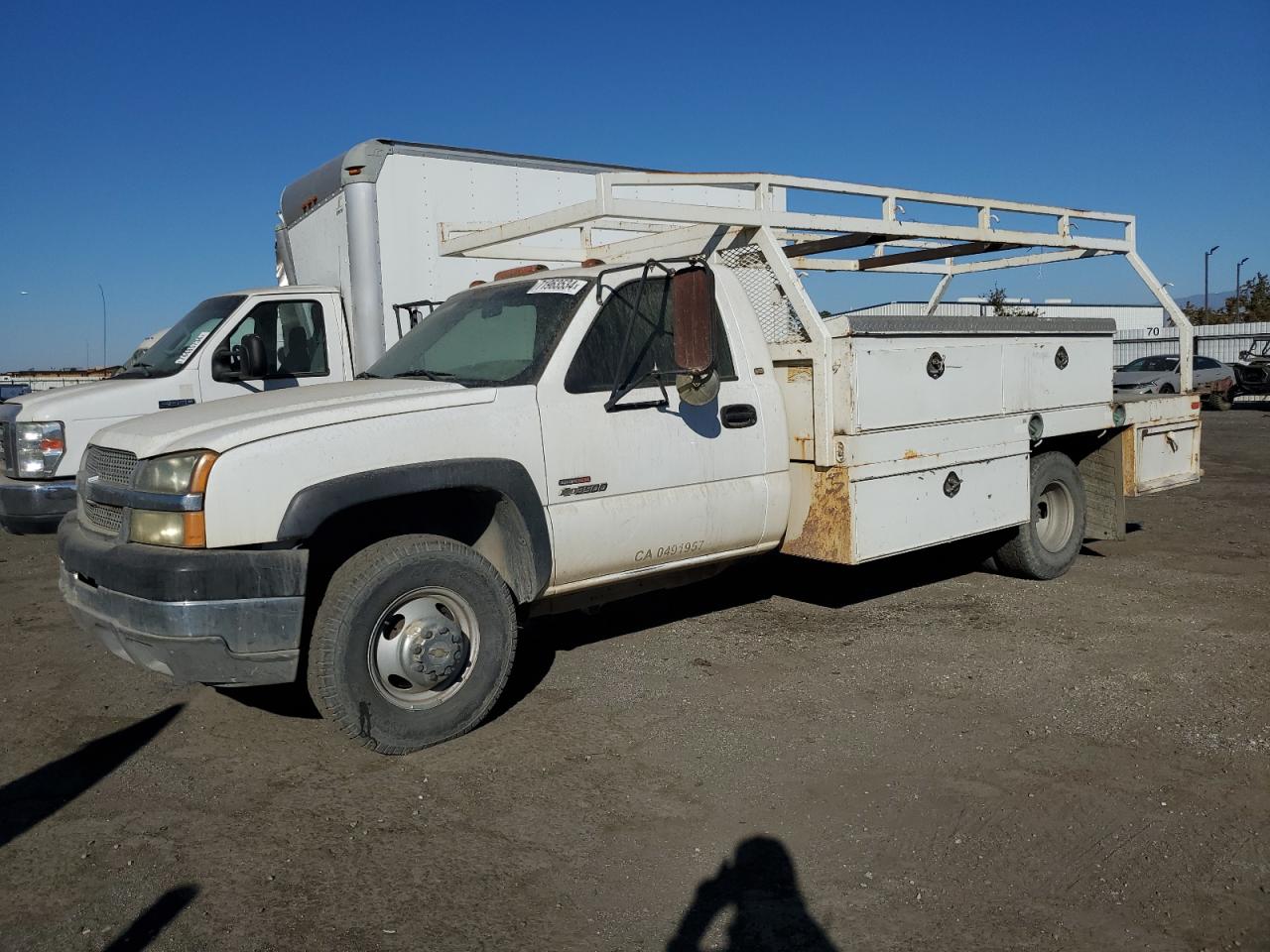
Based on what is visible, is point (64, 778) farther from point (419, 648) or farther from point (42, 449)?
point (42, 449)

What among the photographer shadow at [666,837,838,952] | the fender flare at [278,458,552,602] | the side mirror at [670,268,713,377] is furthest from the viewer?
the side mirror at [670,268,713,377]

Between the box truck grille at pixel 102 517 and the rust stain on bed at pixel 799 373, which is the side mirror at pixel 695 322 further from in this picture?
the box truck grille at pixel 102 517

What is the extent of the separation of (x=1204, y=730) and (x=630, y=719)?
245 cm

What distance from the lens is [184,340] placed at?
8086mm

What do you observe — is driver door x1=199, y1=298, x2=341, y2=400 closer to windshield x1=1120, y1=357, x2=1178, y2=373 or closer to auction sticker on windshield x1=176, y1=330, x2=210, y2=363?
auction sticker on windshield x1=176, y1=330, x2=210, y2=363

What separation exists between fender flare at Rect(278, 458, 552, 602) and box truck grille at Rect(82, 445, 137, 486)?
2.54 ft

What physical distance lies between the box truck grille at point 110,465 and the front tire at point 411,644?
0.96 metres

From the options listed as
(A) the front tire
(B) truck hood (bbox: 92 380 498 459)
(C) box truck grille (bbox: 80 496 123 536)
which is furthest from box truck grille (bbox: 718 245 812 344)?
(C) box truck grille (bbox: 80 496 123 536)

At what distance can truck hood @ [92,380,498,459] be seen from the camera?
410cm

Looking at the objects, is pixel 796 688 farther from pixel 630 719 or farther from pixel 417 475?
pixel 417 475

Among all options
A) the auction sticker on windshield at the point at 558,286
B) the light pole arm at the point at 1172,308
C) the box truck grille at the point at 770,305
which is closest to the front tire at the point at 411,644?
the auction sticker on windshield at the point at 558,286

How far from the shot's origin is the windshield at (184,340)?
7.86 m

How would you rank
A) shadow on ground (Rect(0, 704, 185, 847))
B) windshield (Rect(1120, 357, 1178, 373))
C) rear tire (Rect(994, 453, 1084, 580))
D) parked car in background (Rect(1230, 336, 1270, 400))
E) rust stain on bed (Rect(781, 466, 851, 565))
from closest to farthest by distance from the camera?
1. shadow on ground (Rect(0, 704, 185, 847))
2. rust stain on bed (Rect(781, 466, 851, 565))
3. rear tire (Rect(994, 453, 1084, 580))
4. windshield (Rect(1120, 357, 1178, 373))
5. parked car in background (Rect(1230, 336, 1270, 400))

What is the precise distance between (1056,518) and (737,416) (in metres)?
3.28
